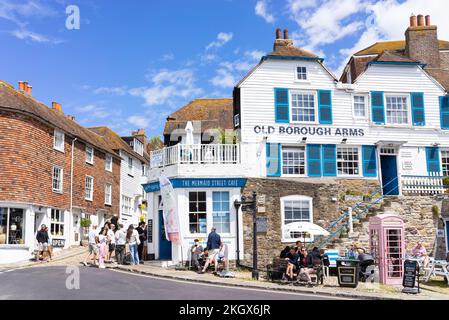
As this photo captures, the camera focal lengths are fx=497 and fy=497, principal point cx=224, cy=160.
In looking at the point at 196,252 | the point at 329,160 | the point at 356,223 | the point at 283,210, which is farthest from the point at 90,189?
the point at 356,223

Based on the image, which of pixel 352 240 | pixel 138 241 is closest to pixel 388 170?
pixel 352 240

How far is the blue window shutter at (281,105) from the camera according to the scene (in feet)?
77.2

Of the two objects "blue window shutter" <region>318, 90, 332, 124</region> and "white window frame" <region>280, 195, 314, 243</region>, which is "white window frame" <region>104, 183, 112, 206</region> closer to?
"white window frame" <region>280, 195, 314, 243</region>

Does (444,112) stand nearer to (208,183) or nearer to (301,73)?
(301,73)

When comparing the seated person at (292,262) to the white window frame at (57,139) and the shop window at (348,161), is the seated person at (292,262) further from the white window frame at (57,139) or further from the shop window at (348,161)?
the white window frame at (57,139)

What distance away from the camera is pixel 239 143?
22625 mm

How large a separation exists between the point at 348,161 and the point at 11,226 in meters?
17.2

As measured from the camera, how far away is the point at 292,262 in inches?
659

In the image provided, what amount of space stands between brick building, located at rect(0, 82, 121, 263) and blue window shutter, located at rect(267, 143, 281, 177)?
12.7 meters

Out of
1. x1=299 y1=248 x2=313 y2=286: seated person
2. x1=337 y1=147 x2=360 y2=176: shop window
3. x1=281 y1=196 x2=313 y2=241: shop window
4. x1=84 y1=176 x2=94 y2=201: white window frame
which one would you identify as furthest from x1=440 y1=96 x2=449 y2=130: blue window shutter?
x1=84 y1=176 x2=94 y2=201: white window frame

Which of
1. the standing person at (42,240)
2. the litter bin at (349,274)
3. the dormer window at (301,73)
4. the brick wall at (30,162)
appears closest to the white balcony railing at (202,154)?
the dormer window at (301,73)

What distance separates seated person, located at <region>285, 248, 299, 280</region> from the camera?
1647cm

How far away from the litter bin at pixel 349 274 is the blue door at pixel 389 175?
8.84 metres
